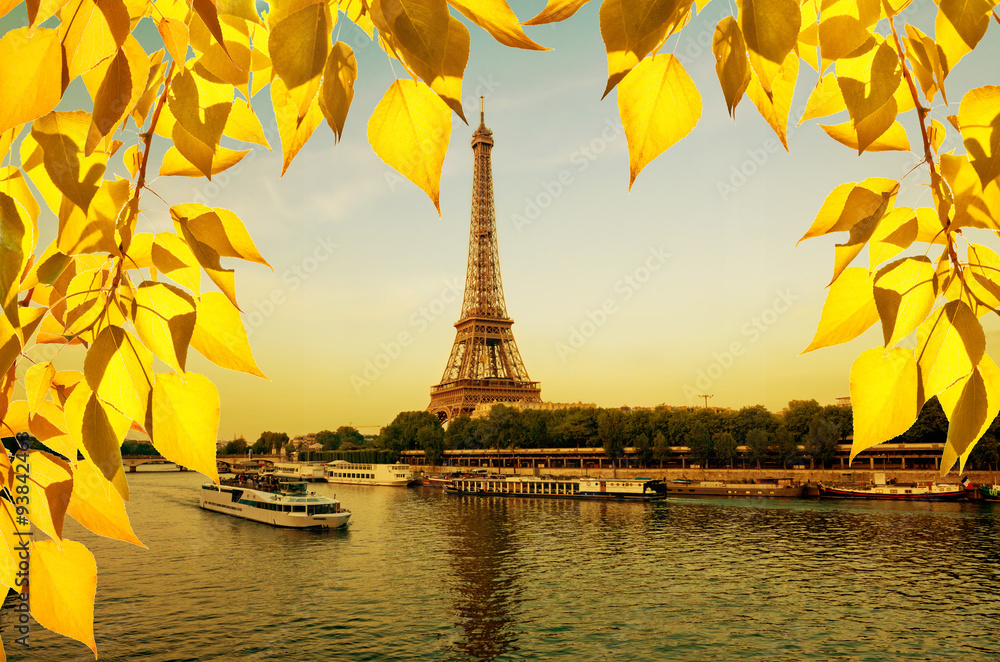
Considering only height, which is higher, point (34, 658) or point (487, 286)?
point (487, 286)

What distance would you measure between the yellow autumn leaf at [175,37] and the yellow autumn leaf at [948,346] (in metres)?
0.79

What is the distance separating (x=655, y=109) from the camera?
62 centimetres

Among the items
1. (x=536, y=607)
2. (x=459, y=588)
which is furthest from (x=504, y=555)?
(x=536, y=607)

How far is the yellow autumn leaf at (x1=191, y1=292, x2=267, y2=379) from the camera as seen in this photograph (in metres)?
0.69

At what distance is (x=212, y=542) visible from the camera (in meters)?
28.9

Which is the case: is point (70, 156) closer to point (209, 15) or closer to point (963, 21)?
point (209, 15)

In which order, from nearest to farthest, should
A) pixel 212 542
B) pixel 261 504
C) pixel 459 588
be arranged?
pixel 459 588
pixel 212 542
pixel 261 504

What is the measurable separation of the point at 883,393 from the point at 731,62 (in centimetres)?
37

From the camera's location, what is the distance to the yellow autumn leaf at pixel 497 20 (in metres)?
0.51

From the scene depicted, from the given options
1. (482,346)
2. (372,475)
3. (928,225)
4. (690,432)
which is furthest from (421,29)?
(482,346)

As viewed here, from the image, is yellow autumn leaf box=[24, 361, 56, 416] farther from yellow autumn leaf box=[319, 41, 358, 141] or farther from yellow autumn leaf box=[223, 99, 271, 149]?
yellow autumn leaf box=[319, 41, 358, 141]

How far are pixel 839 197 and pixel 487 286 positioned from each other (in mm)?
68049

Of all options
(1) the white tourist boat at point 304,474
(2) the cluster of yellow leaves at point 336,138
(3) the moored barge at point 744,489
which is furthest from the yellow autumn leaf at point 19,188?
(1) the white tourist boat at point 304,474

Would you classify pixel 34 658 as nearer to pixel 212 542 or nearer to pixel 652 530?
pixel 212 542
